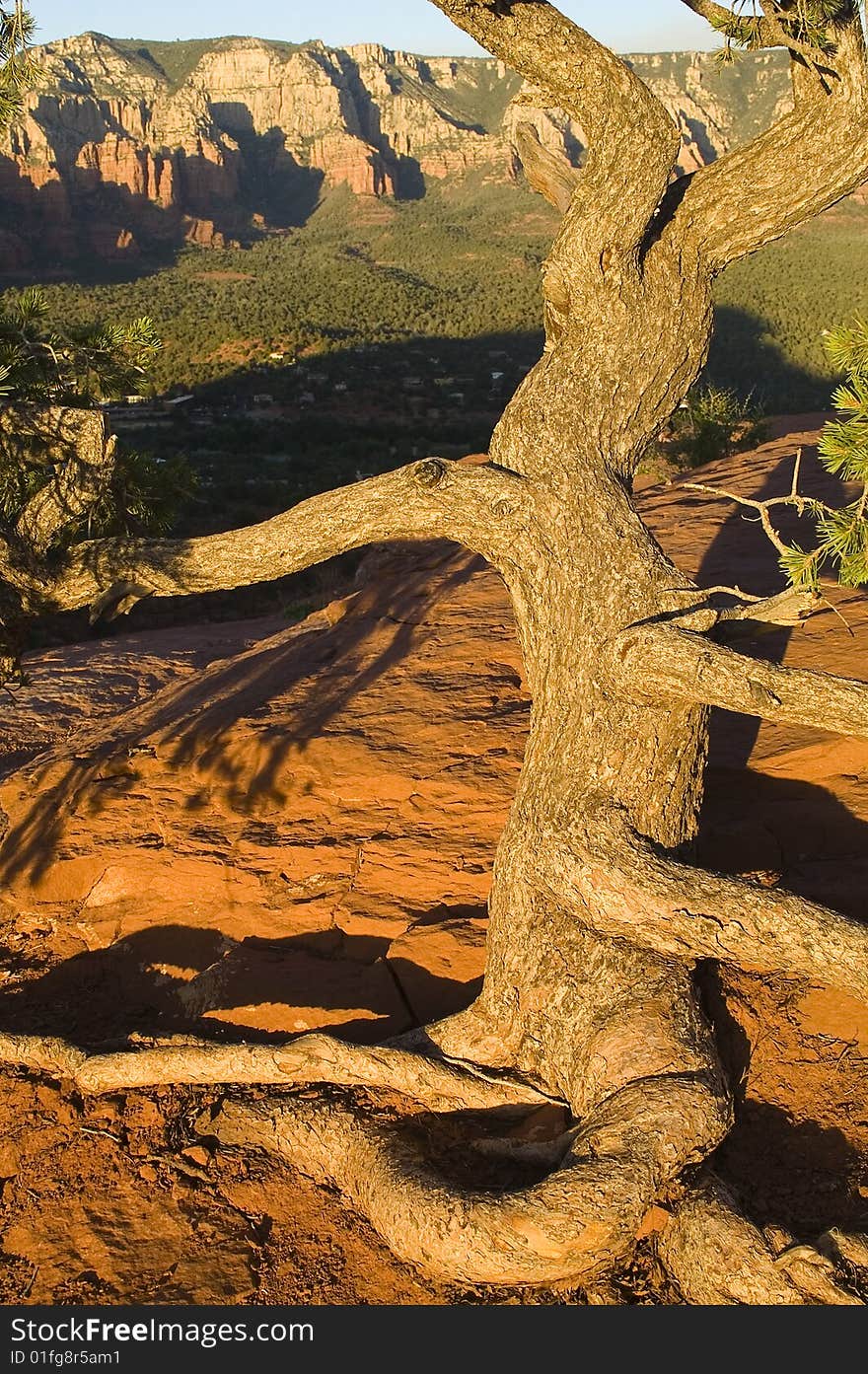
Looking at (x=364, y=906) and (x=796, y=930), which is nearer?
(x=796, y=930)

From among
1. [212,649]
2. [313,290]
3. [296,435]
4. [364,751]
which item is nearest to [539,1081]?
[364,751]

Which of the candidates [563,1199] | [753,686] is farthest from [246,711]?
[563,1199]

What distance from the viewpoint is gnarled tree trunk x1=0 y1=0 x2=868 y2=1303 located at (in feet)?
11.9

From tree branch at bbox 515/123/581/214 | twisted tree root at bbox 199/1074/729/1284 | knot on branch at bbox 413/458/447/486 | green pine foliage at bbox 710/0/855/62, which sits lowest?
twisted tree root at bbox 199/1074/729/1284

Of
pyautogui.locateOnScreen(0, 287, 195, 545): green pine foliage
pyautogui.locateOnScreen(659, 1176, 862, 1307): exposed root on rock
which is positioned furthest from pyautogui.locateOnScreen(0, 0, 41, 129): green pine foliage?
pyautogui.locateOnScreen(659, 1176, 862, 1307): exposed root on rock

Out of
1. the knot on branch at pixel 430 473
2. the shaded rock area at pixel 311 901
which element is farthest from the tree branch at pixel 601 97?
the shaded rock area at pixel 311 901

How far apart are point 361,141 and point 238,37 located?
39363 mm

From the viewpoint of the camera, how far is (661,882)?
3.79 meters

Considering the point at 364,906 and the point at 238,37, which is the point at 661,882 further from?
the point at 238,37

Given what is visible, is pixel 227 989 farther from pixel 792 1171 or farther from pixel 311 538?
pixel 792 1171

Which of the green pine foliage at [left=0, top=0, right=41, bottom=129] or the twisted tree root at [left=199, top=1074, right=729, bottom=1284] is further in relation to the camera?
the green pine foliage at [left=0, top=0, right=41, bottom=129]

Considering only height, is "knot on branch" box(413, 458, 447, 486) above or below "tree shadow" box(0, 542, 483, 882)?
A: above

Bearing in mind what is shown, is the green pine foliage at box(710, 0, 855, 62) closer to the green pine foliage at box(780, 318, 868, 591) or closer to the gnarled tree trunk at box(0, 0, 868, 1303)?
the gnarled tree trunk at box(0, 0, 868, 1303)

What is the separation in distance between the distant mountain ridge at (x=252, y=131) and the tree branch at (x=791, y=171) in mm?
80258
